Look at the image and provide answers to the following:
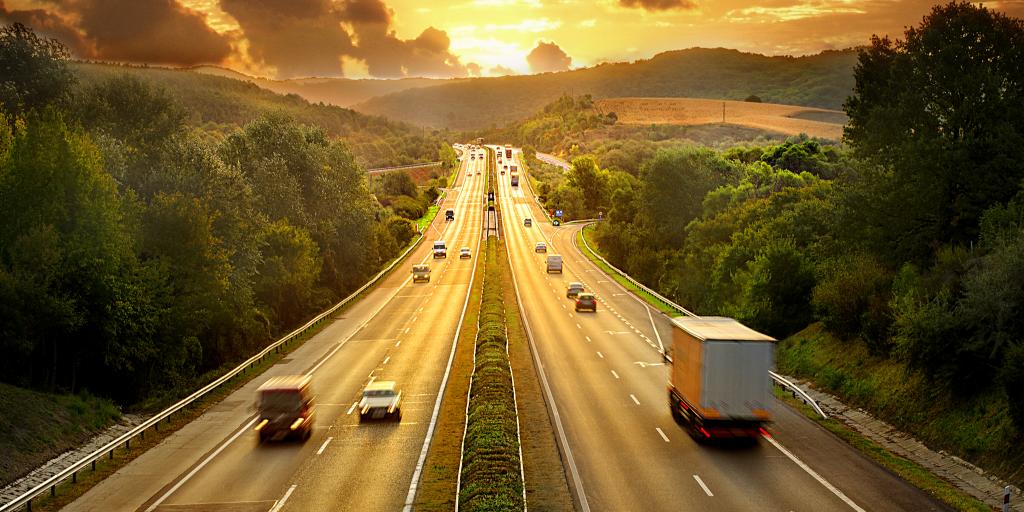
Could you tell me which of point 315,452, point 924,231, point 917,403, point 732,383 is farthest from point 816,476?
point 924,231

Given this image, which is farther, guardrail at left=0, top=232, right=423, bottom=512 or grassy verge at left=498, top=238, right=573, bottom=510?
grassy verge at left=498, top=238, right=573, bottom=510

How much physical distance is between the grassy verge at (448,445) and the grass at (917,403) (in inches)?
688

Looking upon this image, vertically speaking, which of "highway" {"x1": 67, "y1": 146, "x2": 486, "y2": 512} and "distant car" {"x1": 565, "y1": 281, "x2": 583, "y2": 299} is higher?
"highway" {"x1": 67, "y1": 146, "x2": 486, "y2": 512}

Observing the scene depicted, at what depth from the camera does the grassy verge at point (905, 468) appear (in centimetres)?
2277

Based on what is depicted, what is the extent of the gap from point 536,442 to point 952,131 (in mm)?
28258

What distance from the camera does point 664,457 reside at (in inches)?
1077

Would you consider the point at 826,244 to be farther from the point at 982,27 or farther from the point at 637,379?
the point at 637,379

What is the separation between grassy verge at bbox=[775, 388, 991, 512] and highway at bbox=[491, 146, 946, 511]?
1.41 ft

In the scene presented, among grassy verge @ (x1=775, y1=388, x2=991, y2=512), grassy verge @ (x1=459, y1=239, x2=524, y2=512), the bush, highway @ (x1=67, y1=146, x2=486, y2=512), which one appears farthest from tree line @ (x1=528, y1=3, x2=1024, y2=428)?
the bush

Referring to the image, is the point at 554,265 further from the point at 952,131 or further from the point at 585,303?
the point at 952,131

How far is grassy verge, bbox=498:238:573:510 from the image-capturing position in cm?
2361

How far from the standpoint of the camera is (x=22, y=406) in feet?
96.1

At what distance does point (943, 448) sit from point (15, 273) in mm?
37265

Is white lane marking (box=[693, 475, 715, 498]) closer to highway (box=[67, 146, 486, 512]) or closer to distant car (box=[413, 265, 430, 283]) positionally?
highway (box=[67, 146, 486, 512])
